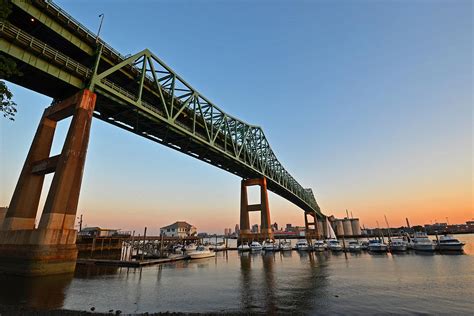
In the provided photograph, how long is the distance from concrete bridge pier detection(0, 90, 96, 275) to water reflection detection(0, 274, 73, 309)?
34.3 inches

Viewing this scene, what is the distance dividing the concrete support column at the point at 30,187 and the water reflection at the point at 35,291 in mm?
4823

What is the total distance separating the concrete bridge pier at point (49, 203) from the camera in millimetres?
17922

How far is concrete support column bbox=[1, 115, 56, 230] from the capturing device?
830 inches

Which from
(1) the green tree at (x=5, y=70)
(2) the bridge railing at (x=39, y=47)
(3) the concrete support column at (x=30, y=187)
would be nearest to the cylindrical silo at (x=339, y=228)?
(3) the concrete support column at (x=30, y=187)

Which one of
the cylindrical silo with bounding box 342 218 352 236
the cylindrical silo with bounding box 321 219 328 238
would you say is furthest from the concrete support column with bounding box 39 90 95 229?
the cylindrical silo with bounding box 342 218 352 236

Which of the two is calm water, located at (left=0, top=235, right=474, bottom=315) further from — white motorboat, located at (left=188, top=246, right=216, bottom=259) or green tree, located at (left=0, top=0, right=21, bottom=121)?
white motorboat, located at (left=188, top=246, right=216, bottom=259)

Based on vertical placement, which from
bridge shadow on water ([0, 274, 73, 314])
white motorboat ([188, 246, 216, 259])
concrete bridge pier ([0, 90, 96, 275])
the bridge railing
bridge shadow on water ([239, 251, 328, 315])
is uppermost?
the bridge railing

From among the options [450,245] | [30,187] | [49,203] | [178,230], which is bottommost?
[450,245]

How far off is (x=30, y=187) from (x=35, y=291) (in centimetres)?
1255

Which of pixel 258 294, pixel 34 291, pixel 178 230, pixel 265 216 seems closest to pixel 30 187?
pixel 34 291

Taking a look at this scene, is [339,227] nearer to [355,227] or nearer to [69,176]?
[355,227]

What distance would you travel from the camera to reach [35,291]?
13.8 meters

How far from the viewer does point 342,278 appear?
778 inches

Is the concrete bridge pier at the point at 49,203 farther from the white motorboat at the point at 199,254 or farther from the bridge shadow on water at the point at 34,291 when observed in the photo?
the white motorboat at the point at 199,254
